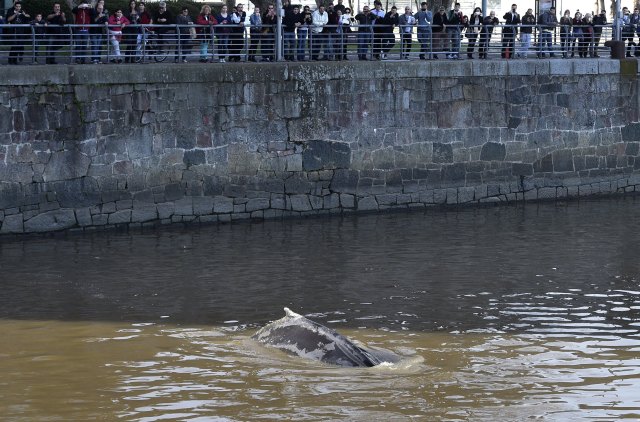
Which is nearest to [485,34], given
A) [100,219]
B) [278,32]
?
[278,32]

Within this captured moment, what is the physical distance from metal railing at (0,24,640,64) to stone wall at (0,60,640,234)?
623 mm

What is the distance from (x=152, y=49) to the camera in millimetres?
23578

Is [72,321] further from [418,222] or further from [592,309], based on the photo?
[418,222]

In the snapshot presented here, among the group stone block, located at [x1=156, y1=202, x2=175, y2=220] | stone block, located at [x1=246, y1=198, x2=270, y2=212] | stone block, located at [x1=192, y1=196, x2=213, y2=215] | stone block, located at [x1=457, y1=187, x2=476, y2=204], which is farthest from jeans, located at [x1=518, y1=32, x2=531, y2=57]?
stone block, located at [x1=156, y1=202, x2=175, y2=220]

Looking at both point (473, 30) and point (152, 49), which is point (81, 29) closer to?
point (152, 49)

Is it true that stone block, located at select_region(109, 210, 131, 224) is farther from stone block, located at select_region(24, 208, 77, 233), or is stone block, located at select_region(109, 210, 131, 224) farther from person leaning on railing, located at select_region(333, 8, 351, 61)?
person leaning on railing, located at select_region(333, 8, 351, 61)

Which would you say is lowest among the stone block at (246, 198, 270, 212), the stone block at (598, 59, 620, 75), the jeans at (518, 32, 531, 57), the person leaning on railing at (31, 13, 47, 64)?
the stone block at (246, 198, 270, 212)

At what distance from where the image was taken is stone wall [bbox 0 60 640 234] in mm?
21250

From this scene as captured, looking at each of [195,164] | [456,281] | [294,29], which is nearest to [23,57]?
[195,164]

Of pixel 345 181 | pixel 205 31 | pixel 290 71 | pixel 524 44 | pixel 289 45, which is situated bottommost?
pixel 345 181

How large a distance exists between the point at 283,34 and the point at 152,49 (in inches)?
99.3

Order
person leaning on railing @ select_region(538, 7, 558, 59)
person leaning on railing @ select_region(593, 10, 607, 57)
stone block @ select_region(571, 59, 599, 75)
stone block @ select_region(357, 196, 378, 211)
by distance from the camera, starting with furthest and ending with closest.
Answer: person leaning on railing @ select_region(593, 10, 607, 57) → person leaning on railing @ select_region(538, 7, 558, 59) → stone block @ select_region(571, 59, 599, 75) → stone block @ select_region(357, 196, 378, 211)

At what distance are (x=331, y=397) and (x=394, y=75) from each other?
13642 millimetres

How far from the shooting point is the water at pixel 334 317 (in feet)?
38.3
